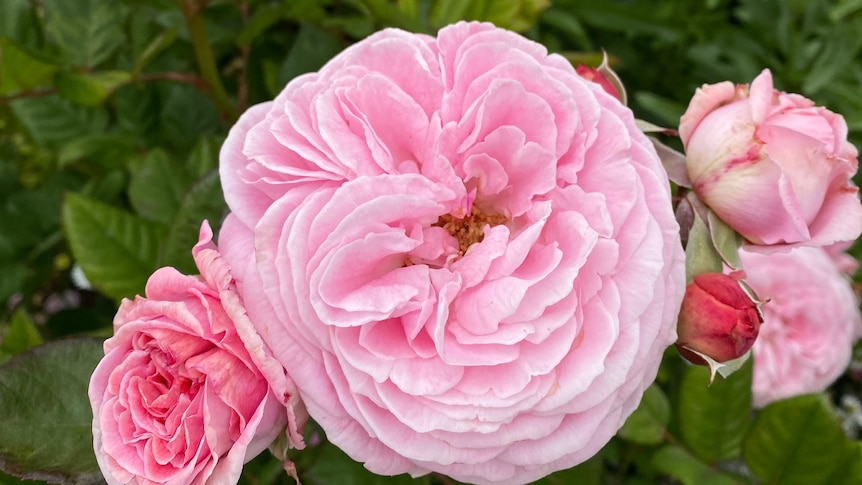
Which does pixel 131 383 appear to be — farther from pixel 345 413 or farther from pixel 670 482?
pixel 670 482

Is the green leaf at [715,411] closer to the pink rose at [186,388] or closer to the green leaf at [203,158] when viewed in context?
the pink rose at [186,388]

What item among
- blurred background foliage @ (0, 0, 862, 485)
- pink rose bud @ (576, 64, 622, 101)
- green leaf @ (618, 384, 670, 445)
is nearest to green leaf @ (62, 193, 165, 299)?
blurred background foliage @ (0, 0, 862, 485)

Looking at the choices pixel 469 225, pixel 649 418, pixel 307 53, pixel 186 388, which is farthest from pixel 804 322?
pixel 186 388

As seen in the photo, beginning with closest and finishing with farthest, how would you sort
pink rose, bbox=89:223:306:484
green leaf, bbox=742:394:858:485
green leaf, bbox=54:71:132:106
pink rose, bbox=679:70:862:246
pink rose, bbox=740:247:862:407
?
pink rose, bbox=89:223:306:484 < pink rose, bbox=679:70:862:246 < green leaf, bbox=742:394:858:485 < green leaf, bbox=54:71:132:106 < pink rose, bbox=740:247:862:407

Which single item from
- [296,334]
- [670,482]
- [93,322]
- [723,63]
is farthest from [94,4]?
[670,482]

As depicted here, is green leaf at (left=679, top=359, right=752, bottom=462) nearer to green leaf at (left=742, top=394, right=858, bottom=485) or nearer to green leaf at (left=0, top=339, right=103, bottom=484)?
green leaf at (left=742, top=394, right=858, bottom=485)

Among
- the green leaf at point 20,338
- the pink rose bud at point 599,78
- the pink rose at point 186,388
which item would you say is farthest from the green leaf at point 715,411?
the green leaf at point 20,338

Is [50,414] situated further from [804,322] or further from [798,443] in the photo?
[804,322]
